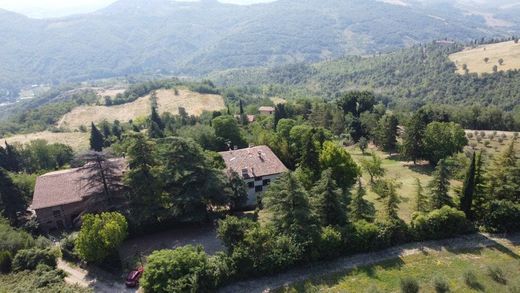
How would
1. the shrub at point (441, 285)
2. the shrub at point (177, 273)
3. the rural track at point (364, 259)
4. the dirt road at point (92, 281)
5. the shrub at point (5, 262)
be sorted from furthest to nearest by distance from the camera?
the shrub at point (5, 262) → the dirt road at point (92, 281) → the rural track at point (364, 259) → the shrub at point (441, 285) → the shrub at point (177, 273)

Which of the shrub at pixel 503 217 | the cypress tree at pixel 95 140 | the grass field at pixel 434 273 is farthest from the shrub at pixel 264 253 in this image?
the cypress tree at pixel 95 140

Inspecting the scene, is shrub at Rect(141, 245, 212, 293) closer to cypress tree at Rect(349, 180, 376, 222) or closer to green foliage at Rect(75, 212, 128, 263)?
green foliage at Rect(75, 212, 128, 263)

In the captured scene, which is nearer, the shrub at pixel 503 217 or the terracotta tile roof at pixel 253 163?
the shrub at pixel 503 217

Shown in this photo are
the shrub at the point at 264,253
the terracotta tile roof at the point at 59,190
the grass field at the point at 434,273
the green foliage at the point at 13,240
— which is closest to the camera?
the grass field at the point at 434,273

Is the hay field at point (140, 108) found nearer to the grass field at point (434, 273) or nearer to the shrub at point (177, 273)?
the shrub at point (177, 273)

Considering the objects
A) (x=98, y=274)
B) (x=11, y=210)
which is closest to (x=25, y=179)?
(x=11, y=210)

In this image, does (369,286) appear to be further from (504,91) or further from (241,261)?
(504,91)

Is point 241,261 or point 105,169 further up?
point 105,169
